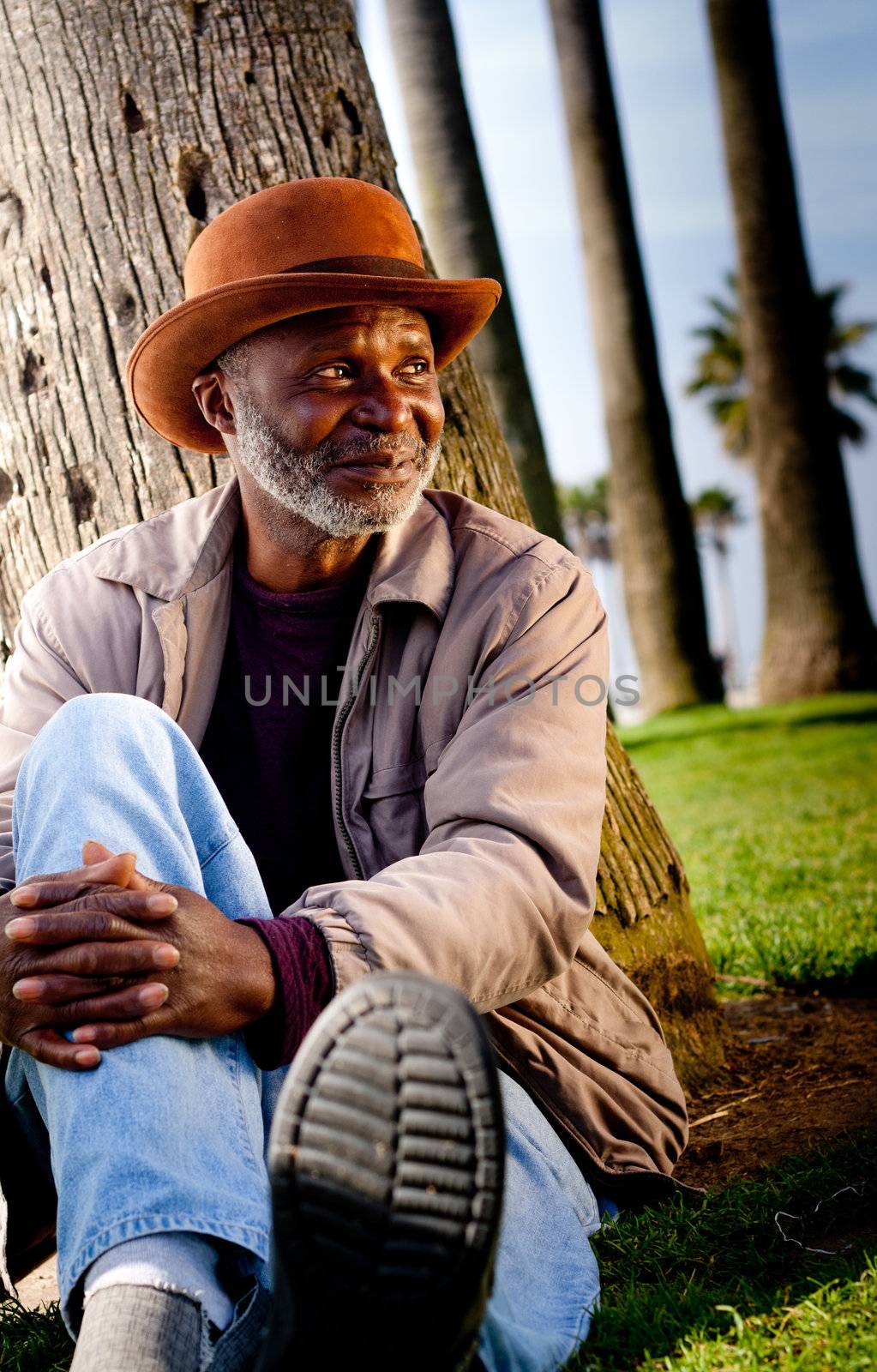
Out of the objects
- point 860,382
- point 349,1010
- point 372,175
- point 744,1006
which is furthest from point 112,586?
point 860,382

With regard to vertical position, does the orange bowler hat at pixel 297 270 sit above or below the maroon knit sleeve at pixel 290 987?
above

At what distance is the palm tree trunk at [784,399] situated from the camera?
14836 mm

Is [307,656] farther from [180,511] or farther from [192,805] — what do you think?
[192,805]

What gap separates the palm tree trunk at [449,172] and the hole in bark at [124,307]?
722cm

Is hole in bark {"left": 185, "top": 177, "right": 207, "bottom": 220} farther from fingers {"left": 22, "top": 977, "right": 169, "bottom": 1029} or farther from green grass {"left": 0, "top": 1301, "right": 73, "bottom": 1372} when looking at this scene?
green grass {"left": 0, "top": 1301, "right": 73, "bottom": 1372}

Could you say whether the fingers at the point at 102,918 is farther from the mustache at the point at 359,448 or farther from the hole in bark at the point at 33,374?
the hole in bark at the point at 33,374

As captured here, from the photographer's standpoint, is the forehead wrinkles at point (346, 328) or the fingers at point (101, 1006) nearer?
the fingers at point (101, 1006)

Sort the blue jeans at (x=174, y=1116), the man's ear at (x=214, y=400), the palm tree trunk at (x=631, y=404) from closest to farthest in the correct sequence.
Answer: the blue jeans at (x=174, y=1116) → the man's ear at (x=214, y=400) → the palm tree trunk at (x=631, y=404)

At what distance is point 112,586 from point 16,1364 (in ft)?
5.41

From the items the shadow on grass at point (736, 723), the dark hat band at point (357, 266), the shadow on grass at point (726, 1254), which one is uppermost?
the dark hat band at point (357, 266)

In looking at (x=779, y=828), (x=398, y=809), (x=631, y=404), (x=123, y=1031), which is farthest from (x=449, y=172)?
(x=123, y=1031)

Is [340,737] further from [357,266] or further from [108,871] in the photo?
[357,266]

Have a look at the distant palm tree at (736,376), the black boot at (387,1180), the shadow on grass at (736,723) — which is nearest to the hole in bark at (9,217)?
the black boot at (387,1180)

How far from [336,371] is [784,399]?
13294 mm
